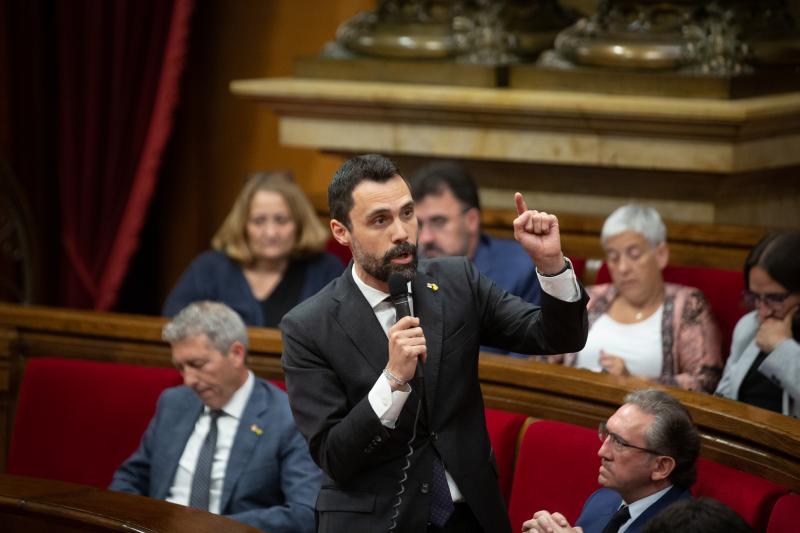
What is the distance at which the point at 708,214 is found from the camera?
4410 mm

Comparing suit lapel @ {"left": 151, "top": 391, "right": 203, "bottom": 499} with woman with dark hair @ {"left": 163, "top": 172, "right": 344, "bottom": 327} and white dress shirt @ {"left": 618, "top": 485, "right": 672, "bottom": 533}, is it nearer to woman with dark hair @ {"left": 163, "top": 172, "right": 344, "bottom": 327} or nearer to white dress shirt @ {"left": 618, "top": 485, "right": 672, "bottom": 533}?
woman with dark hair @ {"left": 163, "top": 172, "right": 344, "bottom": 327}

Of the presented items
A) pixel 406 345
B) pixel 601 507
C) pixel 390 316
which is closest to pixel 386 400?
pixel 406 345

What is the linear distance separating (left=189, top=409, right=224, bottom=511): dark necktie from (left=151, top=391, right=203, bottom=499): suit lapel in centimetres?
6

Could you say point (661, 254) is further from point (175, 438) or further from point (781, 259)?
point (175, 438)

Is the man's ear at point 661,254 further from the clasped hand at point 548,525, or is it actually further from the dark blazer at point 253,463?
the clasped hand at point 548,525

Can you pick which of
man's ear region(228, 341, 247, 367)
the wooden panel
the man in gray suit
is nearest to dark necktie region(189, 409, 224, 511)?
the man in gray suit

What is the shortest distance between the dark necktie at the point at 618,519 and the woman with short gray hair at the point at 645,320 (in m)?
0.90

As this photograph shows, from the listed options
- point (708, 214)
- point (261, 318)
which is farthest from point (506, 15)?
point (261, 318)

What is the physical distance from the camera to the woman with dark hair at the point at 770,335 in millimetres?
3139

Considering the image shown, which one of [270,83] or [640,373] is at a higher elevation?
[270,83]

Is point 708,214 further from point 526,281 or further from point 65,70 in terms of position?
point 65,70

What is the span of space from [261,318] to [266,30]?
5.65 feet

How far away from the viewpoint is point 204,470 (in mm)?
3408

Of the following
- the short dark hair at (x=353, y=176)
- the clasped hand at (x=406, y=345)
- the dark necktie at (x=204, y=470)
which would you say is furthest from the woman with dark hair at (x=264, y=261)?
the clasped hand at (x=406, y=345)
